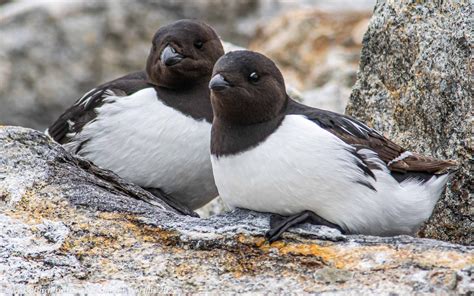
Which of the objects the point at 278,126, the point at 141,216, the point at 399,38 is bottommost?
the point at 141,216

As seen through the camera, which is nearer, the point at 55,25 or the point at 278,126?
the point at 278,126

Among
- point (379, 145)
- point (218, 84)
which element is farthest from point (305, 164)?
point (218, 84)

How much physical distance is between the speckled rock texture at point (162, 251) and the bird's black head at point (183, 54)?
6.44 feet

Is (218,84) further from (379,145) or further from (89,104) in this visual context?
(89,104)

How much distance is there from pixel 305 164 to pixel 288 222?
16.9 inches

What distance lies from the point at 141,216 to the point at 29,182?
0.71m

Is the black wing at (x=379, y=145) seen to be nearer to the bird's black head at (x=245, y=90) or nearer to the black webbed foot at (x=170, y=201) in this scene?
the bird's black head at (x=245, y=90)

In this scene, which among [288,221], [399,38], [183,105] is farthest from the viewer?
[183,105]

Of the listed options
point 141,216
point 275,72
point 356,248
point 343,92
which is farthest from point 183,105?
point 343,92

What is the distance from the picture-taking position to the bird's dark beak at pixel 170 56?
821cm

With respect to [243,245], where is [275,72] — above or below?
above

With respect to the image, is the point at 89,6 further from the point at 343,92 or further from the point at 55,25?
the point at 343,92

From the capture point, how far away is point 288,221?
6.17 meters

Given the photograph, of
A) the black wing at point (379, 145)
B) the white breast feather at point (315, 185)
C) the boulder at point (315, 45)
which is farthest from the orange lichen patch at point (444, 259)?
the boulder at point (315, 45)
